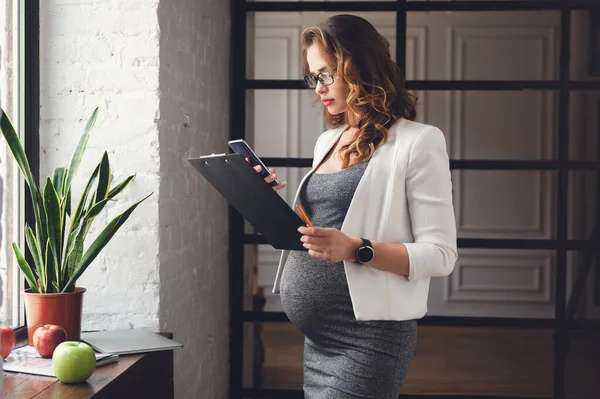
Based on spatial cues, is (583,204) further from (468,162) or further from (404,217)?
(404,217)

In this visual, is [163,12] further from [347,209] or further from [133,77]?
[347,209]

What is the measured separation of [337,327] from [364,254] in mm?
233

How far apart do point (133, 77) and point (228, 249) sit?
1223 millimetres

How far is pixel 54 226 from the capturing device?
1965 mm

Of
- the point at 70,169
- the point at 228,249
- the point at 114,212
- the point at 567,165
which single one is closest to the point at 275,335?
the point at 228,249

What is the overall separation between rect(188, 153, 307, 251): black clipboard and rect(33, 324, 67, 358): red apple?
1.82ft

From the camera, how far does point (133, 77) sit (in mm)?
2283

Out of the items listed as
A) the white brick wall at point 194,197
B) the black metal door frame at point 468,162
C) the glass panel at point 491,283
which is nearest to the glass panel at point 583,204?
the black metal door frame at point 468,162

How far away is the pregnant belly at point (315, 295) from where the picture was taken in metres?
1.76

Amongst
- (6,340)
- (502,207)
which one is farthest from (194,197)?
(502,207)

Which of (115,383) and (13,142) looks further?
(13,142)

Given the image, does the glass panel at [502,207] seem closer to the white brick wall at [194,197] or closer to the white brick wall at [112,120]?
the white brick wall at [194,197]

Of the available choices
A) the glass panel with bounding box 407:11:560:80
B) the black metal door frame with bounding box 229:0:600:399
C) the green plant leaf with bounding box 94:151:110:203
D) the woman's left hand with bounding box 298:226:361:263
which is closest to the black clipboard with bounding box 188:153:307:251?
the woman's left hand with bounding box 298:226:361:263

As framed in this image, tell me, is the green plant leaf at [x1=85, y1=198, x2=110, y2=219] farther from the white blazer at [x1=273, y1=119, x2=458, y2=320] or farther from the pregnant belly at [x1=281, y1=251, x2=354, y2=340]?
the white blazer at [x1=273, y1=119, x2=458, y2=320]
